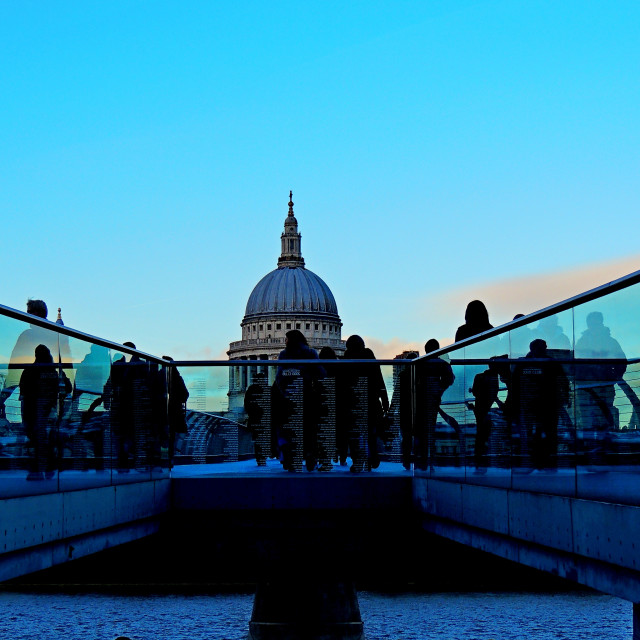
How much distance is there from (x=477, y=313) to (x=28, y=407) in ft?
20.0

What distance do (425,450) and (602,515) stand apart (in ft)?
21.5

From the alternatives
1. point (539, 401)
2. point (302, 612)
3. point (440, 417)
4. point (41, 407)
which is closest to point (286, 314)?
point (302, 612)

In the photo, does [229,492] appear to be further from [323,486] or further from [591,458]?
[591,458]

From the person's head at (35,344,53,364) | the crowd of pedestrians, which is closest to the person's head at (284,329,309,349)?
the crowd of pedestrians

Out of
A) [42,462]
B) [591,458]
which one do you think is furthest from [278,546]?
[591,458]

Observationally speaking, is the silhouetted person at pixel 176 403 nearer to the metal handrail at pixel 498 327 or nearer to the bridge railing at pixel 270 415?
the bridge railing at pixel 270 415

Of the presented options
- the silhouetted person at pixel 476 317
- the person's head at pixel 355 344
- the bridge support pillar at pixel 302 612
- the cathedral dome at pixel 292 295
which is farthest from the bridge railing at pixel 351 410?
the cathedral dome at pixel 292 295

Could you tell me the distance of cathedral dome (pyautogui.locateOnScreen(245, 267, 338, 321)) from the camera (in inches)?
6521

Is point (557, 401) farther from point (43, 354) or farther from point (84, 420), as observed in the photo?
point (84, 420)

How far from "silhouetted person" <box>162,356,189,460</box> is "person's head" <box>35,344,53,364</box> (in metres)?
5.31

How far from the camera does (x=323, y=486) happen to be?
541 inches

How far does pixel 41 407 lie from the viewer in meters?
8.48

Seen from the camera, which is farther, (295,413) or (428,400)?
(295,413)

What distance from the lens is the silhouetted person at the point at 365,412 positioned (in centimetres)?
1396
